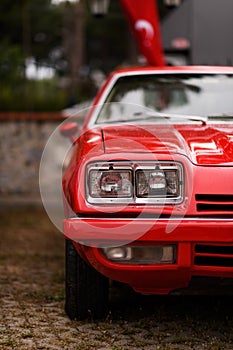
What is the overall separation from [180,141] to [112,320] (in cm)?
104

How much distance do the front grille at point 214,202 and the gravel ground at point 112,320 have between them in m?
0.49

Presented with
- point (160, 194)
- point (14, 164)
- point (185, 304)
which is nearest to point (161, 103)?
point (185, 304)

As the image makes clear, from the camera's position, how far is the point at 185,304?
14.0ft

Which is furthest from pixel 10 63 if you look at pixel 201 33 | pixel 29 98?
pixel 201 33

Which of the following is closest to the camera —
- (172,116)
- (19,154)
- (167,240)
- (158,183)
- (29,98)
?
(167,240)

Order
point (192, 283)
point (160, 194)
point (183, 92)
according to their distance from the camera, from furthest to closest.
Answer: point (183, 92) → point (192, 283) → point (160, 194)

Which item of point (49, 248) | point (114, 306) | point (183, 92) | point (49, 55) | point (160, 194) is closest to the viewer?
point (160, 194)

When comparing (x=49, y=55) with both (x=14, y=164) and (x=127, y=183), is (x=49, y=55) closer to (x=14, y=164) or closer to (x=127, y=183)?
(x=14, y=164)

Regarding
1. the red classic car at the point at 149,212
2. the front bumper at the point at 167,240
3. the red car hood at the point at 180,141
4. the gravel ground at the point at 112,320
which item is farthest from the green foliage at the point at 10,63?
the front bumper at the point at 167,240

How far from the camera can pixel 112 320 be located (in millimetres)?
3834

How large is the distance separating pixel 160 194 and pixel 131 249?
290 millimetres

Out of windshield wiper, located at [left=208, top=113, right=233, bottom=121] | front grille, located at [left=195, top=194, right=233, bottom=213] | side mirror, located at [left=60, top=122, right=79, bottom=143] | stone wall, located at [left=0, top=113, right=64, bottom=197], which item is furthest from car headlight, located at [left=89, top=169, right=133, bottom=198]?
stone wall, located at [left=0, top=113, right=64, bottom=197]

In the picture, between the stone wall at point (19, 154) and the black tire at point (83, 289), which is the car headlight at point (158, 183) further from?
the stone wall at point (19, 154)

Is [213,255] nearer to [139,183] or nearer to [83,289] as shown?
[139,183]
